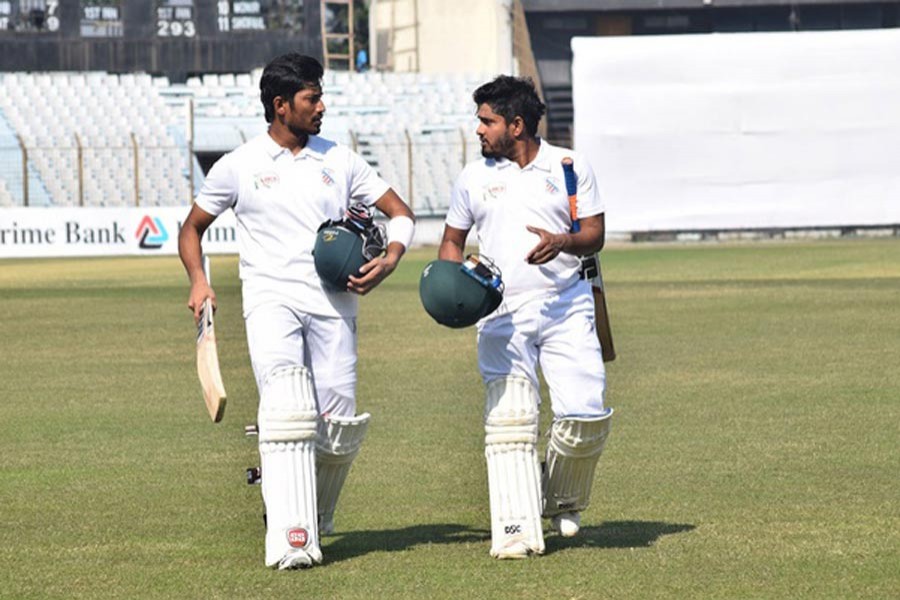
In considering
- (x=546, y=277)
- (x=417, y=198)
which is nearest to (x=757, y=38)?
(x=417, y=198)

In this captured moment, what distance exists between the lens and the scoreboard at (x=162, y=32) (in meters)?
48.0

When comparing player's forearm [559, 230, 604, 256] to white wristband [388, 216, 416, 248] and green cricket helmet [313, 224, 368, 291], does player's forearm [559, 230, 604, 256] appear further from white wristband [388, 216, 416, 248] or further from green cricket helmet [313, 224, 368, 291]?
green cricket helmet [313, 224, 368, 291]

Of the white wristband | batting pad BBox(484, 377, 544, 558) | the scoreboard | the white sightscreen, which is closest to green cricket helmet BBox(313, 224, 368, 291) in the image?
the white wristband

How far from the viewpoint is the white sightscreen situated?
4988 centimetres

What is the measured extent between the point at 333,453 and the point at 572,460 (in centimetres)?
102

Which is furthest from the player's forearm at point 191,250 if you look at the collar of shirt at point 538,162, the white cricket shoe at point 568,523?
the white cricket shoe at point 568,523

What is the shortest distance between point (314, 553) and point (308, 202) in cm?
144

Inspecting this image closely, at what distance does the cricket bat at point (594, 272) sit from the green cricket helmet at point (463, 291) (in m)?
0.46

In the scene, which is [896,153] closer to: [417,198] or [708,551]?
[417,198]

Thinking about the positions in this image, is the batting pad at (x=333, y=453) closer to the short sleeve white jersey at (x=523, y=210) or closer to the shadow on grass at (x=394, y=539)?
the shadow on grass at (x=394, y=539)

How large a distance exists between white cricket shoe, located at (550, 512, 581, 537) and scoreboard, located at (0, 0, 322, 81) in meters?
40.4

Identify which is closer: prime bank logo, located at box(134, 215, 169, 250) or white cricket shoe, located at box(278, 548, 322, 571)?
white cricket shoe, located at box(278, 548, 322, 571)

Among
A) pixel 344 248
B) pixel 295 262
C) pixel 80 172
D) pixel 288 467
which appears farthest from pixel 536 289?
pixel 80 172

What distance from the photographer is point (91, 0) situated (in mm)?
48312
